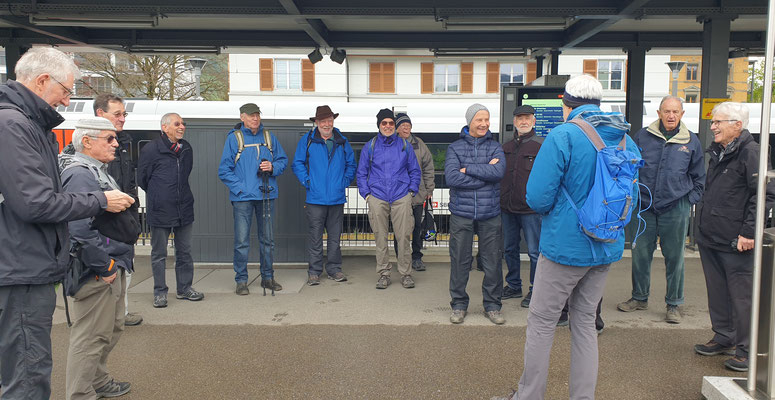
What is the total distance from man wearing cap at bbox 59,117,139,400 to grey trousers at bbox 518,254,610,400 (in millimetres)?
2455

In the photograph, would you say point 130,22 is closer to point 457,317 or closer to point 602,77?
point 457,317

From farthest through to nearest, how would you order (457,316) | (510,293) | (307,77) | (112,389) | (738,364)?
(307,77)
(510,293)
(457,316)
(738,364)
(112,389)

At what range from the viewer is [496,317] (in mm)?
5398

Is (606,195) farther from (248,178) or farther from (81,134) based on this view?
(248,178)

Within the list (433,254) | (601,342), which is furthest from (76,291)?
(433,254)

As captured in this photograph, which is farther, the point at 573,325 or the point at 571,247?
the point at 573,325

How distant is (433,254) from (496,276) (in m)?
3.44

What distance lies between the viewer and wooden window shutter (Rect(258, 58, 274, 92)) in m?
31.8

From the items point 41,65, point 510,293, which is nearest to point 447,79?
point 510,293

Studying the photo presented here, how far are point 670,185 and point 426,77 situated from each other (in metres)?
28.4

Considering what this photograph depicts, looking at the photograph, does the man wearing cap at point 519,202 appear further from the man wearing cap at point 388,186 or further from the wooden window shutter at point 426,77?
the wooden window shutter at point 426,77

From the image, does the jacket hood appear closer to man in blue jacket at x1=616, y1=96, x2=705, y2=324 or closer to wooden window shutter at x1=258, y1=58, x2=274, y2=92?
man in blue jacket at x1=616, y1=96, x2=705, y2=324

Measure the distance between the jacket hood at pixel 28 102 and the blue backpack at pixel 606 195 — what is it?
275cm

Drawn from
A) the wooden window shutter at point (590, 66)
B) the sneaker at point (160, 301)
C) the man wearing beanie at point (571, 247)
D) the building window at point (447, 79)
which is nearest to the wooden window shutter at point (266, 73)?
the building window at point (447, 79)
